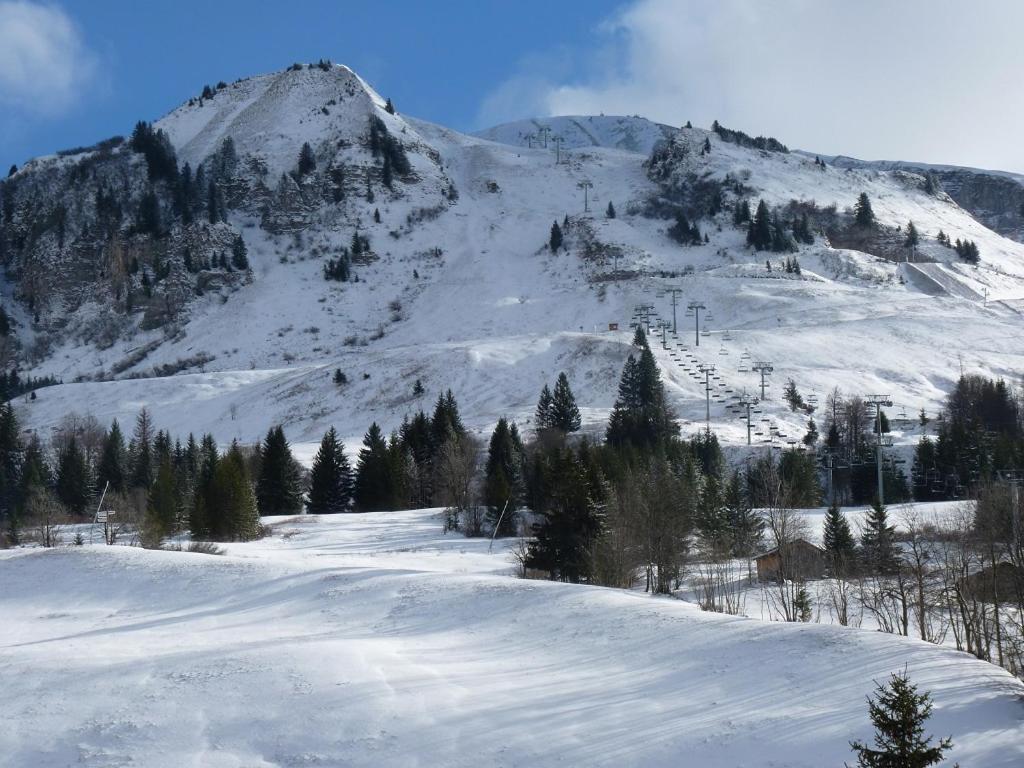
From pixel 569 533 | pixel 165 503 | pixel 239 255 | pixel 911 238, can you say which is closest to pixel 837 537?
pixel 569 533

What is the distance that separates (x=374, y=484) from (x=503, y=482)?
14.9 meters

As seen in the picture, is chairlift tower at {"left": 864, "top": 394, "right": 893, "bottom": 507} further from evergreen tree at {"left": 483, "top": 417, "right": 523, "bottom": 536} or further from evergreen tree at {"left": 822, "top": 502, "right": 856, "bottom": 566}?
evergreen tree at {"left": 483, "top": 417, "right": 523, "bottom": 536}

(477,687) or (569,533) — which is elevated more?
(569,533)

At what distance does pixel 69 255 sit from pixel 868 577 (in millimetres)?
193947

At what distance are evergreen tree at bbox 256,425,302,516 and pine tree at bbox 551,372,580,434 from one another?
29.5m

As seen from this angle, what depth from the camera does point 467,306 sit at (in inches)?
5999

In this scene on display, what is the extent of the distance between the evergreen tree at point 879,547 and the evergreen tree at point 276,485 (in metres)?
42.6

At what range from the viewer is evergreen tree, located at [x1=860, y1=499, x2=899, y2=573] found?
1271 inches

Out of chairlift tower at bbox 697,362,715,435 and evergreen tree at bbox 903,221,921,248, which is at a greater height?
evergreen tree at bbox 903,221,921,248

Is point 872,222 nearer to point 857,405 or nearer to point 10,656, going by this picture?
point 857,405

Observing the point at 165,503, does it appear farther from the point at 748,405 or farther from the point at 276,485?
the point at 748,405

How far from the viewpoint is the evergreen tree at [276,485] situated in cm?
6372

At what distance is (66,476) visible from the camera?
71.6m

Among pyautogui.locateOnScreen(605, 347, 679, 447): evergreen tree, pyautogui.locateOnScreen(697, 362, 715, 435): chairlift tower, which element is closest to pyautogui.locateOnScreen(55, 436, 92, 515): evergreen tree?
pyautogui.locateOnScreen(605, 347, 679, 447): evergreen tree
